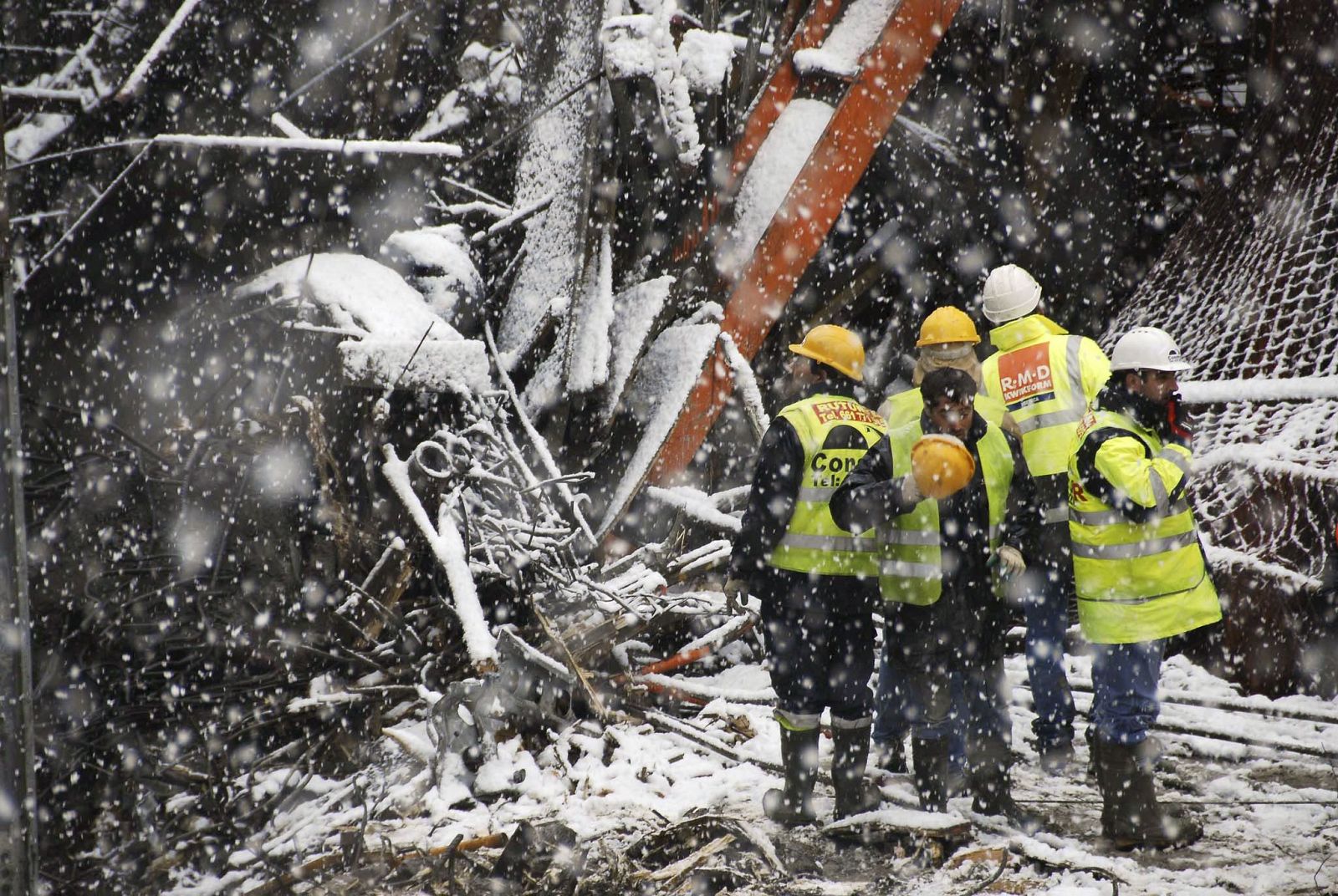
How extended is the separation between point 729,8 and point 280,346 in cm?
458

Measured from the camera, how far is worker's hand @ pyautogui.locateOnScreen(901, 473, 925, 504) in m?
2.90

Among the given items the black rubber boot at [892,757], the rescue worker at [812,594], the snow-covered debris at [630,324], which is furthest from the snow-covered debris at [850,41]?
the black rubber boot at [892,757]

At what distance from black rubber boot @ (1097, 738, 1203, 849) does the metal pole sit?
2949 mm

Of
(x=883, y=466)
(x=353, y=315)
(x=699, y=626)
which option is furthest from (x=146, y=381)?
(x=883, y=466)

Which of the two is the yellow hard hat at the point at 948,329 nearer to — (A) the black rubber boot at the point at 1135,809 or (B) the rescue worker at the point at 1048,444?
(B) the rescue worker at the point at 1048,444

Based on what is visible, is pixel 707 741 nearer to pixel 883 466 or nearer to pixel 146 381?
pixel 883 466

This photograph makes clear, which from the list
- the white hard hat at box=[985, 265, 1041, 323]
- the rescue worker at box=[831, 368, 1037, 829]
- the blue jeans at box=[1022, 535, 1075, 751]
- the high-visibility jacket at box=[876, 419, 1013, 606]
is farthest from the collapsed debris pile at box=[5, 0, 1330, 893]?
the white hard hat at box=[985, 265, 1041, 323]

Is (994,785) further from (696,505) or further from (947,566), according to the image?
(696,505)

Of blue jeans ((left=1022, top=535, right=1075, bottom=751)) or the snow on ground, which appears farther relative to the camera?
blue jeans ((left=1022, top=535, right=1075, bottom=751))

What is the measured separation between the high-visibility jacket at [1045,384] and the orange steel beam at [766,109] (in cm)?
227

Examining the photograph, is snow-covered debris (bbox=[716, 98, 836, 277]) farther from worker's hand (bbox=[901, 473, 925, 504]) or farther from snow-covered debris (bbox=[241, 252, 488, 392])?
worker's hand (bbox=[901, 473, 925, 504])

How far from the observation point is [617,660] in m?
4.54

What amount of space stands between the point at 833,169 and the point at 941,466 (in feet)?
10.9

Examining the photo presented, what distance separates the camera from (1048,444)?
3.73 metres
